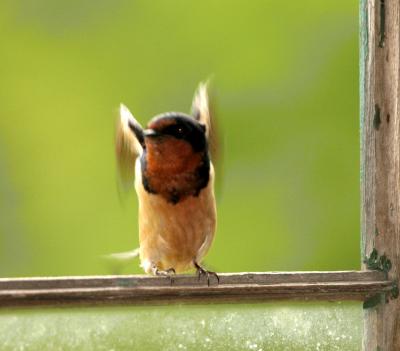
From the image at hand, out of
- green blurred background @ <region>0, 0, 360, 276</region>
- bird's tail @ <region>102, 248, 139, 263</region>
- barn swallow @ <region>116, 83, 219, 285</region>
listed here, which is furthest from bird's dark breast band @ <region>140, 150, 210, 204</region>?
green blurred background @ <region>0, 0, 360, 276</region>

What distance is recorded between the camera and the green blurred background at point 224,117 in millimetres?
2732

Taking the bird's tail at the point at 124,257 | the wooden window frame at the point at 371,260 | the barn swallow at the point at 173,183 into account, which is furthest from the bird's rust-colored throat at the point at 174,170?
the wooden window frame at the point at 371,260

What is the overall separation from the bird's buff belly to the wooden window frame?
0.29 meters

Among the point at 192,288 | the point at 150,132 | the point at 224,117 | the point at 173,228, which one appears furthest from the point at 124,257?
the point at 224,117

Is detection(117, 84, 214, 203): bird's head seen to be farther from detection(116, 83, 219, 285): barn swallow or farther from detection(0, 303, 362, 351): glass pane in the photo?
detection(0, 303, 362, 351): glass pane

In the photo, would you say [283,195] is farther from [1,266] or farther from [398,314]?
[398,314]

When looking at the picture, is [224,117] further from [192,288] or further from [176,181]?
[192,288]

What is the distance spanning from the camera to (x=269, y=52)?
2795mm

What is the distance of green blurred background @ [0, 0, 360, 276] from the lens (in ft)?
8.96

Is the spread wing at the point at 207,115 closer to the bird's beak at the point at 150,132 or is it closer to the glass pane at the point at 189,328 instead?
the bird's beak at the point at 150,132

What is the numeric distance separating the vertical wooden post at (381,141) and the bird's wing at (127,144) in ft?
1.10

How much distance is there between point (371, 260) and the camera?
138cm

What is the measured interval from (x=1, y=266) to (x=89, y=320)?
1532 millimetres

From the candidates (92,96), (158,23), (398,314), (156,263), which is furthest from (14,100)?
(398,314)
